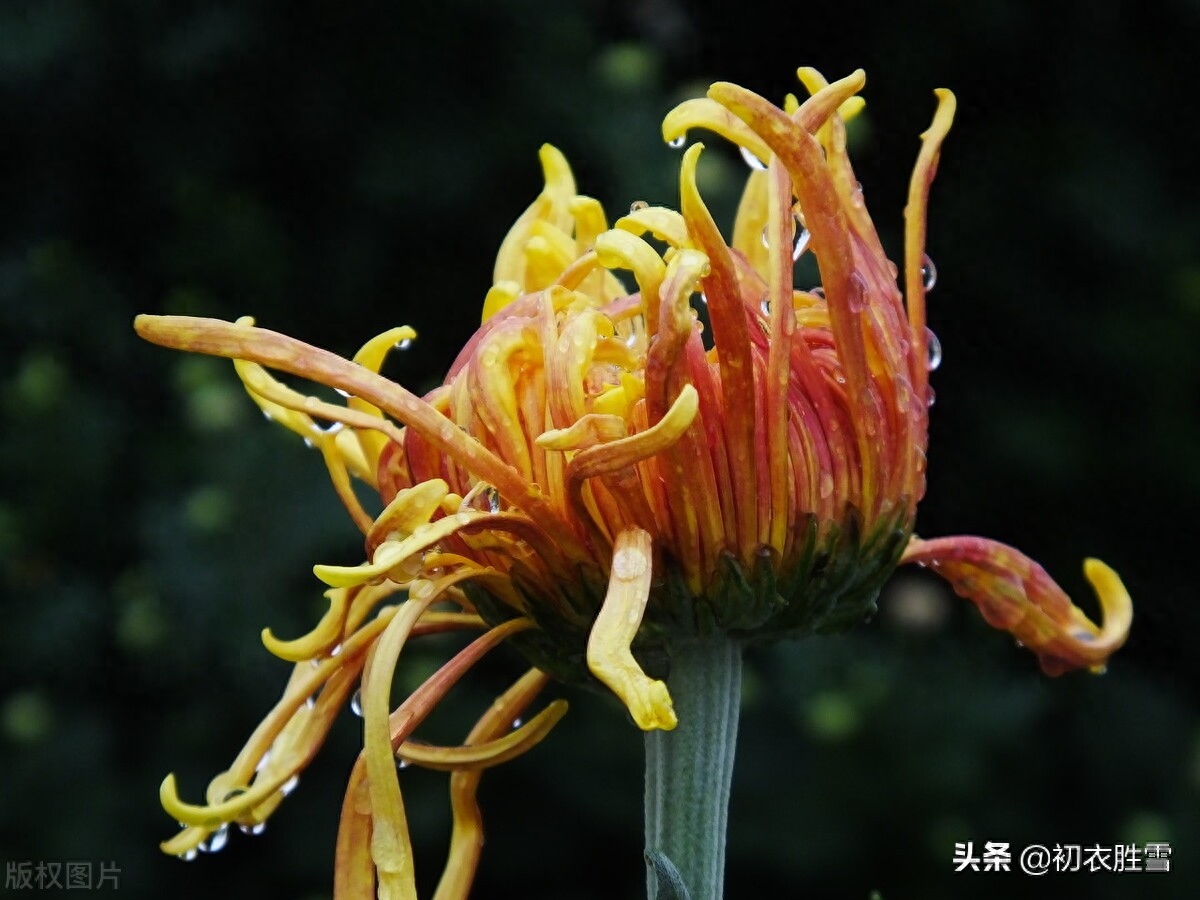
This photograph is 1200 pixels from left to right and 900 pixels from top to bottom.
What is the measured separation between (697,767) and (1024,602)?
0.97ft

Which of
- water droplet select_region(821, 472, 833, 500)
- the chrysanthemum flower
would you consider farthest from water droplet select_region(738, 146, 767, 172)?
water droplet select_region(821, 472, 833, 500)

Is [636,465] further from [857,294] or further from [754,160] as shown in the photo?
[754,160]

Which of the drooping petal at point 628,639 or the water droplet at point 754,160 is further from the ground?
the water droplet at point 754,160

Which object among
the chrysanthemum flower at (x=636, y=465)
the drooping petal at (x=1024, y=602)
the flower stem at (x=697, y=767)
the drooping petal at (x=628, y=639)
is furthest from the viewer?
the drooping petal at (x=1024, y=602)

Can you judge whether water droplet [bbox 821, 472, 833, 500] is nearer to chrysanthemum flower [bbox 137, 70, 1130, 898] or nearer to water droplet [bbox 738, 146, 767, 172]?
chrysanthemum flower [bbox 137, 70, 1130, 898]

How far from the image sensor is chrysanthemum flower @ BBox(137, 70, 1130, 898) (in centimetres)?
94

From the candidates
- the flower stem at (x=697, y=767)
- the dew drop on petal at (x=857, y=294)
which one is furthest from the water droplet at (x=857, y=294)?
the flower stem at (x=697, y=767)

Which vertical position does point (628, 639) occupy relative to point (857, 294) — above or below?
below

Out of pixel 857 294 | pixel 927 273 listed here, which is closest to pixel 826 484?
pixel 857 294

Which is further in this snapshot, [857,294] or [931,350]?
[931,350]

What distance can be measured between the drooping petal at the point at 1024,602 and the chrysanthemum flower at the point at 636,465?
14cm

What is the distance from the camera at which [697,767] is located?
106 cm

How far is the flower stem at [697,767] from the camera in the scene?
1051 millimetres

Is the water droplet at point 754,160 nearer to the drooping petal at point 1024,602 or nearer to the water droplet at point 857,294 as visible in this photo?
the water droplet at point 857,294
